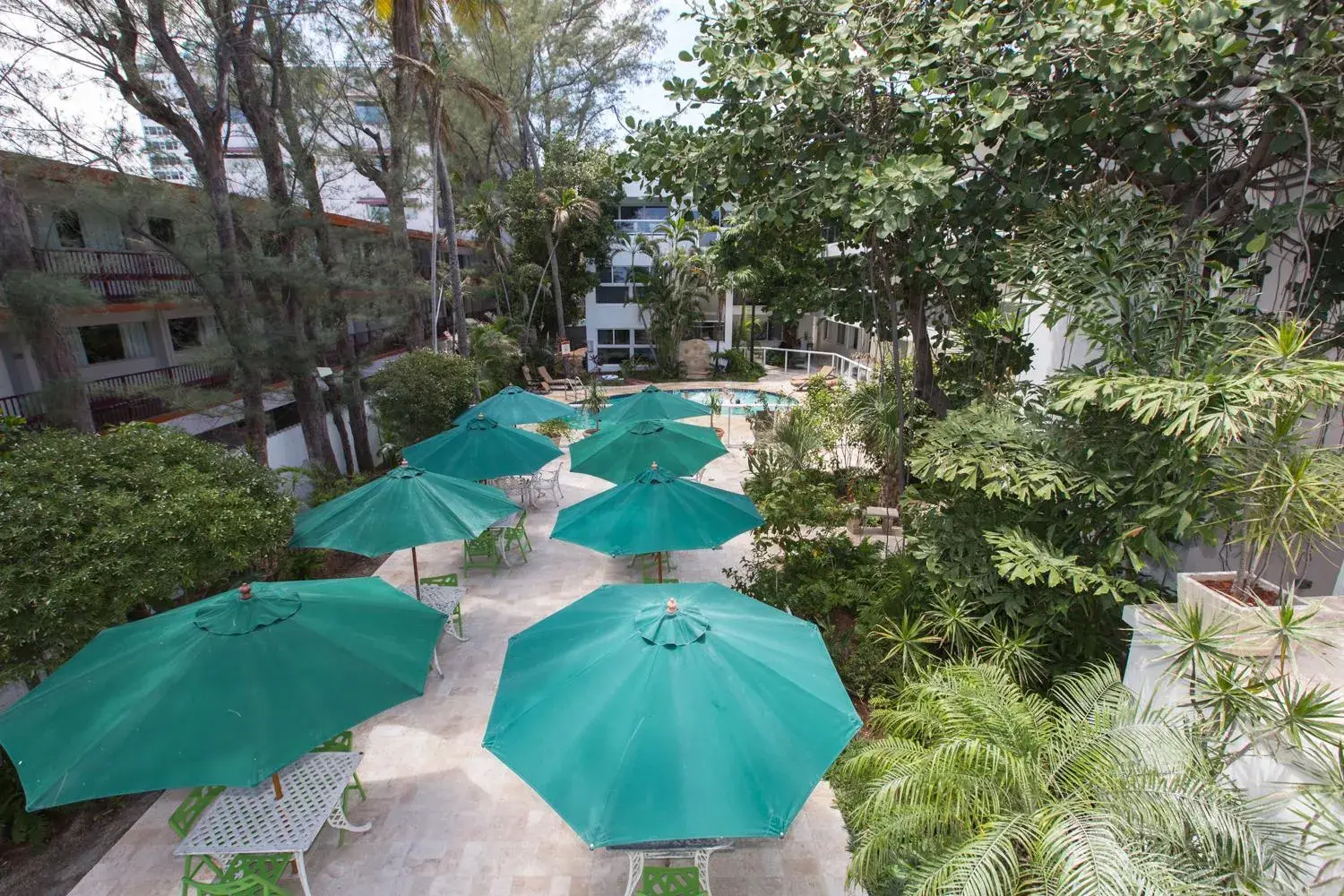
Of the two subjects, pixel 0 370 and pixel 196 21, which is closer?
pixel 196 21

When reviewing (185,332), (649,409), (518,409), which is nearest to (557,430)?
(518,409)

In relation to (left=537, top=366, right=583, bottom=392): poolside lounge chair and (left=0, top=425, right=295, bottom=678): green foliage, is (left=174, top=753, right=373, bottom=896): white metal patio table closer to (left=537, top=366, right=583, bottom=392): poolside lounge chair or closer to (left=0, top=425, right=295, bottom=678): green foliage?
(left=0, top=425, right=295, bottom=678): green foliage

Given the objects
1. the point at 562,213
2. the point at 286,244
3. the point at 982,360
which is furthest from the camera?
the point at 562,213

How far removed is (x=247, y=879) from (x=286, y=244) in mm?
12891

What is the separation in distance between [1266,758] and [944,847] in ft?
5.82

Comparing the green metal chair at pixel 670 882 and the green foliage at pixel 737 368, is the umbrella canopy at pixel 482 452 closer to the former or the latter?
the green metal chair at pixel 670 882

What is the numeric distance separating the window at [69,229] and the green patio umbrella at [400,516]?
886cm

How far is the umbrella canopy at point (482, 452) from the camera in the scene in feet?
32.1

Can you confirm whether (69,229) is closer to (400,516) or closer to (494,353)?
(494,353)

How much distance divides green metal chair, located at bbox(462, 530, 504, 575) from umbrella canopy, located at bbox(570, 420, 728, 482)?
5.83 ft

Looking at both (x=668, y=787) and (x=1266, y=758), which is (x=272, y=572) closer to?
(x=668, y=787)

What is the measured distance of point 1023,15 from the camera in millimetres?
5480

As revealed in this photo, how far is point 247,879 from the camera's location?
4266 millimetres

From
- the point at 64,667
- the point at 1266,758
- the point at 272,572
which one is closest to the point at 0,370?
the point at 272,572
